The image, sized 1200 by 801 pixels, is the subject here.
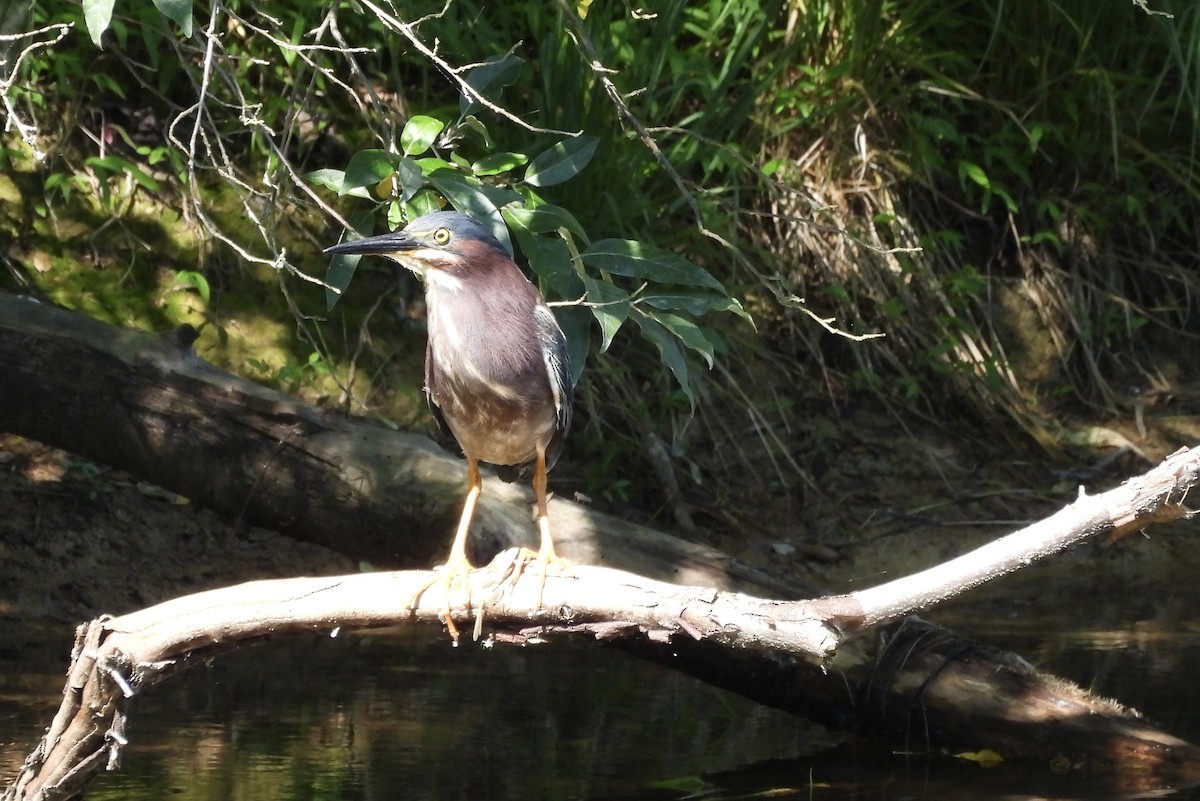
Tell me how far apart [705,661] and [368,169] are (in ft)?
5.49

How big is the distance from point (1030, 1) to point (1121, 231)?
131 centimetres

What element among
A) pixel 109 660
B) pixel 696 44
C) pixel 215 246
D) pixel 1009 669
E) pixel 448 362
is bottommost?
pixel 1009 669

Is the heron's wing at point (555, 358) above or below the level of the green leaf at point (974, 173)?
below

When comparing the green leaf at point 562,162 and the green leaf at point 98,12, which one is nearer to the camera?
the green leaf at point 98,12

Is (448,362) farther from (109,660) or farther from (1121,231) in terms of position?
(1121,231)

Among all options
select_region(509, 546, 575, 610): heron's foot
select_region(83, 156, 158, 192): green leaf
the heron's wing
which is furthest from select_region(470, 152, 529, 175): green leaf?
select_region(83, 156, 158, 192): green leaf

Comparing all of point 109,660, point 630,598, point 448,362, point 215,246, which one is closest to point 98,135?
point 215,246

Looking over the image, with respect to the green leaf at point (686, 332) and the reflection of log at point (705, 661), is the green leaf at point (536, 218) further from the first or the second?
the reflection of log at point (705, 661)

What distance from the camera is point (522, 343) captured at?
3785 millimetres

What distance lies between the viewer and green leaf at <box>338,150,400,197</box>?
11.6 feet

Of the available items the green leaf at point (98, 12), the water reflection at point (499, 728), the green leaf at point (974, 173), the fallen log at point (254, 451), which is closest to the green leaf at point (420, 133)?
the green leaf at point (98, 12)

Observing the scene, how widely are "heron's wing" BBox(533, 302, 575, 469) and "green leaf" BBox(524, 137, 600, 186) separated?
373 millimetres

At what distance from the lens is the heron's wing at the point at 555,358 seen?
3.86 m

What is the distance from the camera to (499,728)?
4.45m
